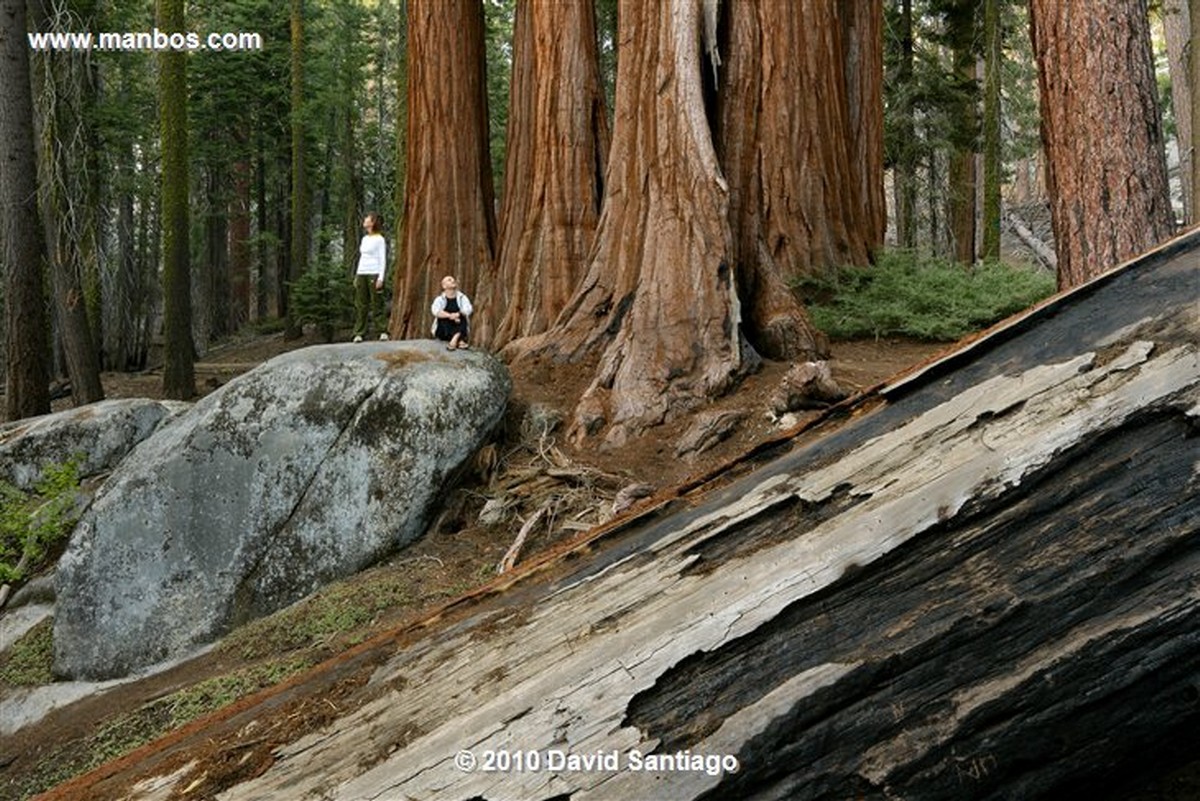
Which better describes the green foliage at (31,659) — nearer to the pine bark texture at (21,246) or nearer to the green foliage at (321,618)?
the green foliage at (321,618)

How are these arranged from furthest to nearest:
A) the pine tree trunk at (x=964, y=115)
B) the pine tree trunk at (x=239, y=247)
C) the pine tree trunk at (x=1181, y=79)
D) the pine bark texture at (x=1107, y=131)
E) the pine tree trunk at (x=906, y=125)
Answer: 1. the pine tree trunk at (x=239, y=247)
2. the pine tree trunk at (x=964, y=115)
3. the pine tree trunk at (x=906, y=125)
4. the pine tree trunk at (x=1181, y=79)
5. the pine bark texture at (x=1107, y=131)

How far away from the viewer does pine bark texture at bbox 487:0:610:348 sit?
842cm

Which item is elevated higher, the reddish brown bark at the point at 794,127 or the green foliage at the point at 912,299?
the reddish brown bark at the point at 794,127

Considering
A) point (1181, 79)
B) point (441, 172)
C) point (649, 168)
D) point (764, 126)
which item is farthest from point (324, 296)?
point (1181, 79)

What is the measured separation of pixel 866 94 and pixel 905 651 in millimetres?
10288

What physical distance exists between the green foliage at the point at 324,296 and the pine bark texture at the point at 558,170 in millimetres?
12381

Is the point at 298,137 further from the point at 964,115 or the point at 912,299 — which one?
the point at 912,299

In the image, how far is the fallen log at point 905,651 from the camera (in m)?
1.59

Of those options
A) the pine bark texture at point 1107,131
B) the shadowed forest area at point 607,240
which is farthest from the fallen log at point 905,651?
the pine bark texture at point 1107,131

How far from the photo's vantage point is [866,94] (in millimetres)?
10555

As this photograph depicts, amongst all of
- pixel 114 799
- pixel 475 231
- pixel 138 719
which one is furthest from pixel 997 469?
pixel 475 231

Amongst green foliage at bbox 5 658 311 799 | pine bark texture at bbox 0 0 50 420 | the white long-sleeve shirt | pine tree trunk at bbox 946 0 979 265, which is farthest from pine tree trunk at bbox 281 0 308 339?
green foliage at bbox 5 658 311 799

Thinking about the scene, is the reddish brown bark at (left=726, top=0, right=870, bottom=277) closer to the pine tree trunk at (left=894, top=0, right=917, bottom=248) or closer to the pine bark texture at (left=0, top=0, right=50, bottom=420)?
the pine bark texture at (left=0, top=0, right=50, bottom=420)

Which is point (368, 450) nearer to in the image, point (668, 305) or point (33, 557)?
point (668, 305)
